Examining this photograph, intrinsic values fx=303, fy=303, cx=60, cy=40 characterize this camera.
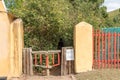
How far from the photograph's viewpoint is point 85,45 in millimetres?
12680

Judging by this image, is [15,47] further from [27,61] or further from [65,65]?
[65,65]

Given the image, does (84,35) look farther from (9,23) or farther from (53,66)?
(9,23)

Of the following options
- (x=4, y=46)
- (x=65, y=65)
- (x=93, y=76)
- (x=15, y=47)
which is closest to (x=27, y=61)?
(x=15, y=47)

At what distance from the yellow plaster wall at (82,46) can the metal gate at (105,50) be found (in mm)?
473

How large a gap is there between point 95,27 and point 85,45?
6.93 ft

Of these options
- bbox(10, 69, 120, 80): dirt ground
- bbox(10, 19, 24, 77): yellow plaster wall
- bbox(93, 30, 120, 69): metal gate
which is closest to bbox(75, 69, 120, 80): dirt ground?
bbox(10, 69, 120, 80): dirt ground

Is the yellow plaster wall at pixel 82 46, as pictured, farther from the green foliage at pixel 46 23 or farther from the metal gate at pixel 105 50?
the green foliage at pixel 46 23

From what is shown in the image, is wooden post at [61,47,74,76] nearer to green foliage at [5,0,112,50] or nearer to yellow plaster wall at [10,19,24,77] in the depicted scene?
green foliage at [5,0,112,50]

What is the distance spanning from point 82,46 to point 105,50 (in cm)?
123

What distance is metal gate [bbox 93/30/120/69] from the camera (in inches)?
514

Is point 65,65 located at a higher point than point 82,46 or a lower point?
lower

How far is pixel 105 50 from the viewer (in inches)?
522

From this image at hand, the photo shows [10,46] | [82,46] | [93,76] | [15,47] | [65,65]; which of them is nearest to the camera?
[93,76]

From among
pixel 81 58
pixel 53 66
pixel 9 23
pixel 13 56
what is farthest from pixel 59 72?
pixel 9 23
